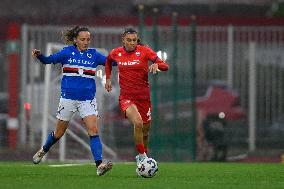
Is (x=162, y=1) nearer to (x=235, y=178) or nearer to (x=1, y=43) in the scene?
(x=1, y=43)

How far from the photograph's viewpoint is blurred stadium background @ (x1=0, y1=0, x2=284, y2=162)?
28.6m

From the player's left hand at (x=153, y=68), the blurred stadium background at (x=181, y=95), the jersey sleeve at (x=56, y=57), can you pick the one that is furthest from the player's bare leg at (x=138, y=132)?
the blurred stadium background at (x=181, y=95)

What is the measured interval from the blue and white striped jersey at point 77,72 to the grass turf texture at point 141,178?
1141mm

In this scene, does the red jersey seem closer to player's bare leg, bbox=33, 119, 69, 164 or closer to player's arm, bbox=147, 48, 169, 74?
player's arm, bbox=147, 48, 169, 74

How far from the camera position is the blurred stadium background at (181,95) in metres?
28.6

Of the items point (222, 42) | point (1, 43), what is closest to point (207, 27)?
point (222, 42)

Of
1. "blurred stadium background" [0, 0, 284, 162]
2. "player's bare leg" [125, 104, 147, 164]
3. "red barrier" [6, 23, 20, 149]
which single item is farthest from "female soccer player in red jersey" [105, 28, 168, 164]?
"red barrier" [6, 23, 20, 149]

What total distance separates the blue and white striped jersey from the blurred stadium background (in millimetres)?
8061

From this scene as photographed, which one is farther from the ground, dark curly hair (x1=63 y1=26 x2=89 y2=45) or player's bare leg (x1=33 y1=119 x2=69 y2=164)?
dark curly hair (x1=63 y1=26 x2=89 y2=45)

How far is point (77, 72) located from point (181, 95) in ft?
30.5

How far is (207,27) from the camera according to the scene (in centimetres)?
3055

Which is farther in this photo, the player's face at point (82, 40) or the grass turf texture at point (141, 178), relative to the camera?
the player's face at point (82, 40)

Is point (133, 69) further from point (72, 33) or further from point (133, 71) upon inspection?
point (72, 33)

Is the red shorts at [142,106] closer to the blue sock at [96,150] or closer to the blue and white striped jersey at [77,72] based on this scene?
the blue and white striped jersey at [77,72]
